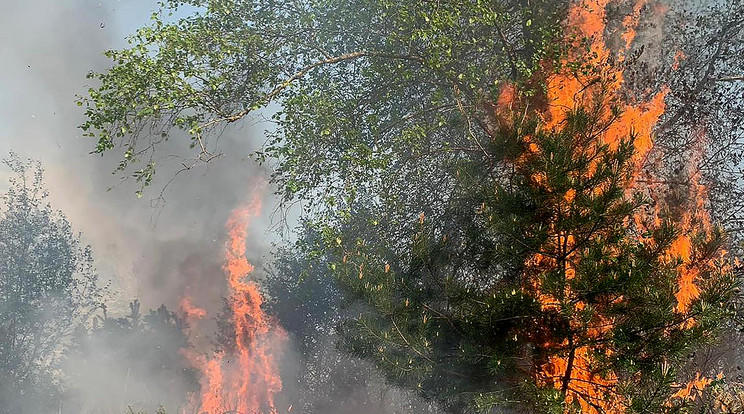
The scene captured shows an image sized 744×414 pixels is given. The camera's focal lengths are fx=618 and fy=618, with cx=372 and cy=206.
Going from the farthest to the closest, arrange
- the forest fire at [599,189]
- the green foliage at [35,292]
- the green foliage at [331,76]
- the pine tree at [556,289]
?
the green foliage at [35,292], the green foliage at [331,76], the forest fire at [599,189], the pine tree at [556,289]

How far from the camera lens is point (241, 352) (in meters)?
23.5

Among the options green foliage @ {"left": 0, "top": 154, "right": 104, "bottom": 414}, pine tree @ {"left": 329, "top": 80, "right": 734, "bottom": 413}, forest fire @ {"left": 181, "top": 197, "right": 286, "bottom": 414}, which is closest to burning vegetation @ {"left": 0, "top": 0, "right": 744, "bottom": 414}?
pine tree @ {"left": 329, "top": 80, "right": 734, "bottom": 413}

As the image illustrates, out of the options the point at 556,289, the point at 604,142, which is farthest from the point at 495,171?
the point at 556,289

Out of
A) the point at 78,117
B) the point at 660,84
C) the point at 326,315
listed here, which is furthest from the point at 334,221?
the point at 78,117

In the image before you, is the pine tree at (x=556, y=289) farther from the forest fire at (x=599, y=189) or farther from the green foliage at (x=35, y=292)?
the green foliage at (x=35, y=292)

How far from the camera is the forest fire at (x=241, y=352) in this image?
73.4ft

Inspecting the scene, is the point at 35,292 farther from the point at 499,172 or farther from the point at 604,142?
the point at 604,142

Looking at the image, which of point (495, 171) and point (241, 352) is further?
point (241, 352)

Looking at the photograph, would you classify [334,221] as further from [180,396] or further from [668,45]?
[180,396]

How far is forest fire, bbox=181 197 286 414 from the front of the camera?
2238 centimetres

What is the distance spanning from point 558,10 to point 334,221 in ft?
14.7

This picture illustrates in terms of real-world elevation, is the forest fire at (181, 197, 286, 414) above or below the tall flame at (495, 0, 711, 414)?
above

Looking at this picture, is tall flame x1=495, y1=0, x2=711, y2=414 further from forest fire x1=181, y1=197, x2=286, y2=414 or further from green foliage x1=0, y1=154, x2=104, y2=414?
green foliage x1=0, y1=154, x2=104, y2=414

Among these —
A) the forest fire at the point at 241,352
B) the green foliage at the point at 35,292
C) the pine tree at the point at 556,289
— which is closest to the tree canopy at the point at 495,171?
the pine tree at the point at 556,289
